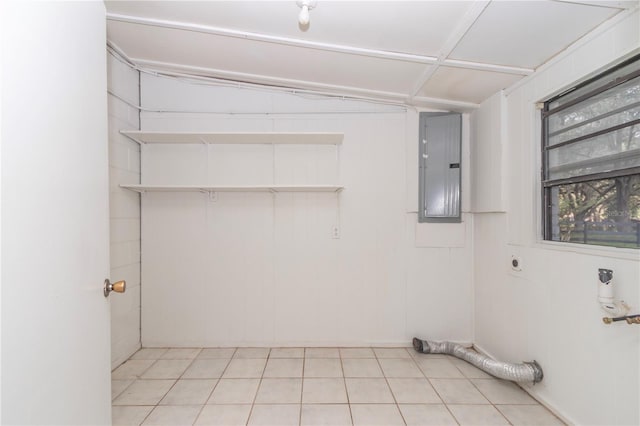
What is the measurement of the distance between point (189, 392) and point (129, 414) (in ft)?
1.11

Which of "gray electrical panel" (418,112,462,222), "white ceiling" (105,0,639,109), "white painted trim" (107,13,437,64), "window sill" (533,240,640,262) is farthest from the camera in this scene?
"gray electrical panel" (418,112,462,222)

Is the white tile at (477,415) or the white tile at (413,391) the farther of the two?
the white tile at (413,391)

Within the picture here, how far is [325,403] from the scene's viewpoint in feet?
5.91

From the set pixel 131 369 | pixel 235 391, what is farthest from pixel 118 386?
pixel 235 391

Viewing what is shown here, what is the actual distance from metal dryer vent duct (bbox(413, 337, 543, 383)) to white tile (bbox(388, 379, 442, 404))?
0.41 m

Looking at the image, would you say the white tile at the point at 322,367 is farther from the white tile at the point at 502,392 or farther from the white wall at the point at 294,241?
the white tile at the point at 502,392

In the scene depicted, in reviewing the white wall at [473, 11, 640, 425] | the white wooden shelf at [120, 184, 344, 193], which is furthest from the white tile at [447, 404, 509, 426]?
the white wooden shelf at [120, 184, 344, 193]

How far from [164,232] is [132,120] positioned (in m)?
1.01

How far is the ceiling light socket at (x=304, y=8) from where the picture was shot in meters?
1.34

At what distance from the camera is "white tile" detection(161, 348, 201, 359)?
2381 mm

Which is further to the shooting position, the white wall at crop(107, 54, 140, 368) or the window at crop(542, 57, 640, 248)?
the white wall at crop(107, 54, 140, 368)

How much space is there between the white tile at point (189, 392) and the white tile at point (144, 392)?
55 mm

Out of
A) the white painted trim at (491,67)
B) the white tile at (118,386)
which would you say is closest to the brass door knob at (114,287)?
the white tile at (118,386)

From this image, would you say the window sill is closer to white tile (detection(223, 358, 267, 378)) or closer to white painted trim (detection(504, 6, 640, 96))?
→ white painted trim (detection(504, 6, 640, 96))
